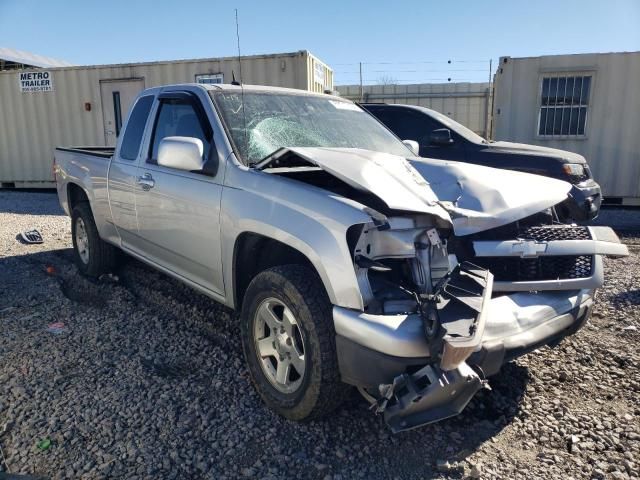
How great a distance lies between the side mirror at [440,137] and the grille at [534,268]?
12.8 feet

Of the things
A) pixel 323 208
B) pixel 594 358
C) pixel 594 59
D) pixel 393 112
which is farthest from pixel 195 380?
pixel 594 59

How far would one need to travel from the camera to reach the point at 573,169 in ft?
22.0

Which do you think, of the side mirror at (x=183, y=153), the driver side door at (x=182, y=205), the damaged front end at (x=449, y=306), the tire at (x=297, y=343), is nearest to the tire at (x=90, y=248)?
the driver side door at (x=182, y=205)

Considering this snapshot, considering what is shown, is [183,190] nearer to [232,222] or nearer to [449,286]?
[232,222]

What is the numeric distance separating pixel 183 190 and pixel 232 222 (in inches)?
26.4

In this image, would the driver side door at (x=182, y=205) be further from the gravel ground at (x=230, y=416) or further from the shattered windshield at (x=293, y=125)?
the gravel ground at (x=230, y=416)

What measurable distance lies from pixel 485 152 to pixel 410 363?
17.8ft

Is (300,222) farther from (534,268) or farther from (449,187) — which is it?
(534,268)

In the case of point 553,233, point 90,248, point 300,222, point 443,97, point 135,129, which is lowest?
point 90,248

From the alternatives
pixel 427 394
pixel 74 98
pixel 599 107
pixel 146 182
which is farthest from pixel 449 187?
pixel 74 98

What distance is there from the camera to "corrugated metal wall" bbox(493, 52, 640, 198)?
982cm

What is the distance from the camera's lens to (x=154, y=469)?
7.95 feet

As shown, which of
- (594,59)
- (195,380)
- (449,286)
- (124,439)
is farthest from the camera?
(594,59)

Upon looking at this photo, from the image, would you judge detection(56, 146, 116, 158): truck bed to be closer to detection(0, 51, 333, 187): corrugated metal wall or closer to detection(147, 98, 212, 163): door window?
detection(147, 98, 212, 163): door window
